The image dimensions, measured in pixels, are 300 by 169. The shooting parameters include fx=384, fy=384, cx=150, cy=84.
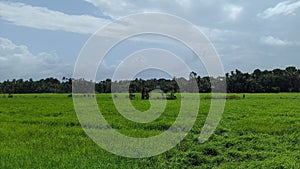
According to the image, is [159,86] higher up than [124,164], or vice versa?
[159,86]

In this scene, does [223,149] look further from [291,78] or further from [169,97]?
[291,78]

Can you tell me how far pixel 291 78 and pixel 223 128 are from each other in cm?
6081

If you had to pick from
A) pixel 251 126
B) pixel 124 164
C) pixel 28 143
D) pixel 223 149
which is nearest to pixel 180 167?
pixel 124 164

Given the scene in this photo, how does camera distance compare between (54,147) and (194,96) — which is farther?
(194,96)

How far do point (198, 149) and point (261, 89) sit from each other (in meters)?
62.9

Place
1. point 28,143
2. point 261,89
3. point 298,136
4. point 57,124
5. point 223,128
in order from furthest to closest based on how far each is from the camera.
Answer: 1. point 261,89
2. point 57,124
3. point 223,128
4. point 298,136
5. point 28,143

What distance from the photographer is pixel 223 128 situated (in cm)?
1295

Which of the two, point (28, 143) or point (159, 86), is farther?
point (159, 86)

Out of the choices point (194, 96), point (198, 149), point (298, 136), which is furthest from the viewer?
point (194, 96)

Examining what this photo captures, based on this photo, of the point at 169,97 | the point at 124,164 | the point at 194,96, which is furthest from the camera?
the point at 169,97

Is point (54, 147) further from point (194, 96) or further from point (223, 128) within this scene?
point (194, 96)

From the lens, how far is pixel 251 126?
13.6 m

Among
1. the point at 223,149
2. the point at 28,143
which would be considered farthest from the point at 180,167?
the point at 28,143

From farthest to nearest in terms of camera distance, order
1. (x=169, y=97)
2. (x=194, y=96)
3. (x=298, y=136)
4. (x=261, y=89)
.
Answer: (x=261, y=89) < (x=169, y=97) < (x=194, y=96) < (x=298, y=136)
